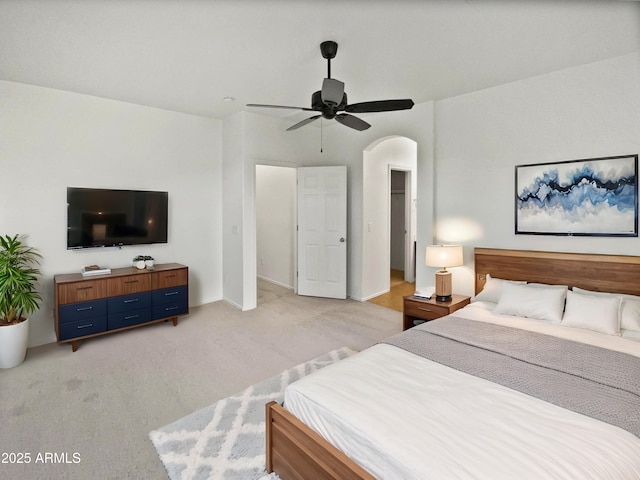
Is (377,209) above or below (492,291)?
above

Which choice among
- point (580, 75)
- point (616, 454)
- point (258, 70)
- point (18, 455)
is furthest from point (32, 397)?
point (580, 75)

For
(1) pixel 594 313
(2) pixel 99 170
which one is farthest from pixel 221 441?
(2) pixel 99 170

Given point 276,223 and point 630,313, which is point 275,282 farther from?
point 630,313

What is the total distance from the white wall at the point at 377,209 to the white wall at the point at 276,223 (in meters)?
1.40

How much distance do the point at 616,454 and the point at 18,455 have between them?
2.98 m

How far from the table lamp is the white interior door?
1.78 meters

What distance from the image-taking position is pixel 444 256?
11.5 feet

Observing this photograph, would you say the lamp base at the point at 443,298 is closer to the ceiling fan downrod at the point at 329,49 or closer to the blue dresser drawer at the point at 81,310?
the ceiling fan downrod at the point at 329,49

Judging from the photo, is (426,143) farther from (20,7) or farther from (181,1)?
(20,7)

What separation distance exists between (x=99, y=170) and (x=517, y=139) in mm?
4653

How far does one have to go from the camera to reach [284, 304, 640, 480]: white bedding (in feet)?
3.90

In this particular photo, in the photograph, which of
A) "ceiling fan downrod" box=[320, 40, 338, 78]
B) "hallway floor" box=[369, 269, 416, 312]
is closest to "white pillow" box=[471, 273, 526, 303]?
A: "hallway floor" box=[369, 269, 416, 312]

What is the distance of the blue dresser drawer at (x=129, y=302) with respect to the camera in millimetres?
3598

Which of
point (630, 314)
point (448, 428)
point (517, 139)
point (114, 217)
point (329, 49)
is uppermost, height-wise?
point (329, 49)
